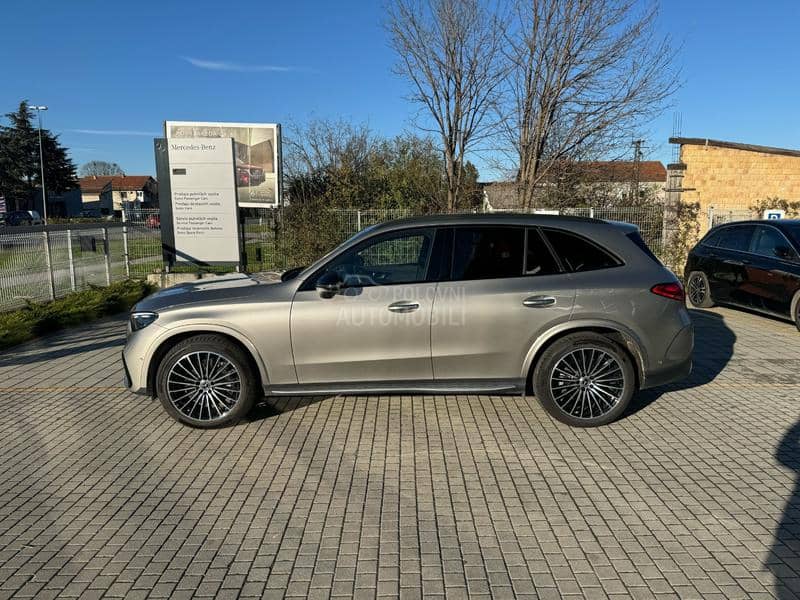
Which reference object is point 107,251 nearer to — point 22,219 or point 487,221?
point 487,221

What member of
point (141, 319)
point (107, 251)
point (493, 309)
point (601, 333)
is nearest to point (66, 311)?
point (107, 251)

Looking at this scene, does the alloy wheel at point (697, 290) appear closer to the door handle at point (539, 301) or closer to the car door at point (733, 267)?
the car door at point (733, 267)

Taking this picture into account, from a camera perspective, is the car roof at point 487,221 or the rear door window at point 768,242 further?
the rear door window at point 768,242

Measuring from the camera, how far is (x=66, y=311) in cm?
919

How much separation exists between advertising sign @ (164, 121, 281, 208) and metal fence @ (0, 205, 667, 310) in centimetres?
54

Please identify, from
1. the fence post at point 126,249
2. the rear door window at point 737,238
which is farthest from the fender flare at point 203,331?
the fence post at point 126,249

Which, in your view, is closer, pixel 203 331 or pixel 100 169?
pixel 203 331

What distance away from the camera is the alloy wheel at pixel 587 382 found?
459cm

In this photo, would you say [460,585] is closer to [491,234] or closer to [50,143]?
[491,234]

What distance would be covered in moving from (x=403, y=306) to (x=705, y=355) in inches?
182

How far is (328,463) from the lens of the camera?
13.2ft

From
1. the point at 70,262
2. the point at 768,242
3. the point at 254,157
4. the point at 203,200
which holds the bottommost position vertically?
the point at 70,262

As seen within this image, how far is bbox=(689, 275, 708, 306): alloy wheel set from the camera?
9930 millimetres

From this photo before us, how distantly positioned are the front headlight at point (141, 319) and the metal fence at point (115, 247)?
6.34 m
